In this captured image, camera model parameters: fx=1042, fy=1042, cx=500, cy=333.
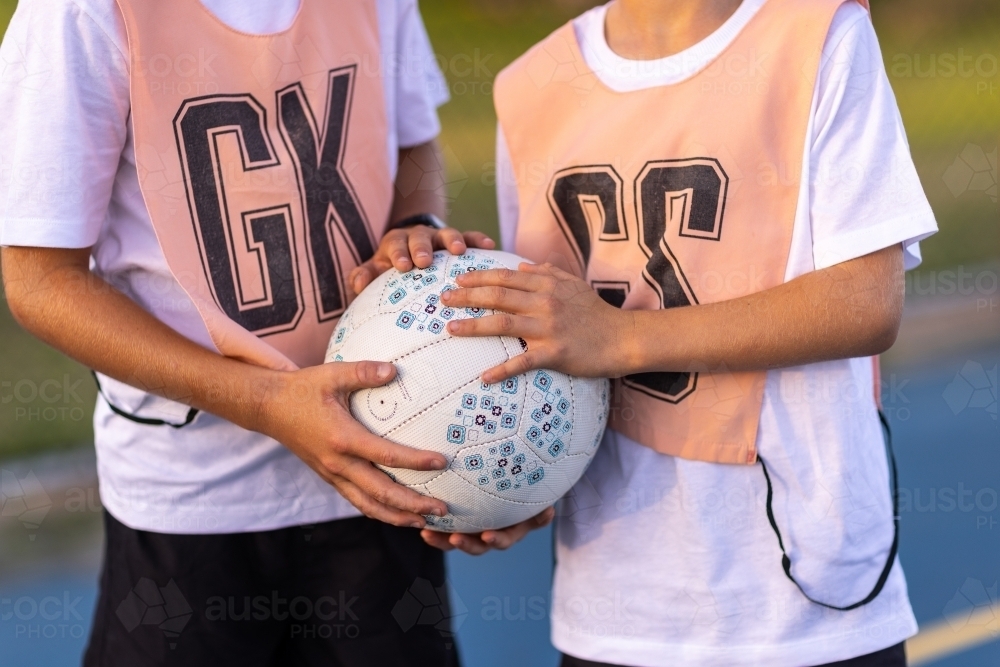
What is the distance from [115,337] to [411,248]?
1.80 feet

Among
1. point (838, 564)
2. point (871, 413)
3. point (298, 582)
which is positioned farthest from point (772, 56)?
point (298, 582)

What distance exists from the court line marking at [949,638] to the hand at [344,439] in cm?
233

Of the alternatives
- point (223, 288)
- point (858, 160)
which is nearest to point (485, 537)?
point (223, 288)

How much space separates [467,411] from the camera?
174 cm

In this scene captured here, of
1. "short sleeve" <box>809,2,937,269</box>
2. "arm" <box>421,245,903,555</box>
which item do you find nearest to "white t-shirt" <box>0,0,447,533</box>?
"arm" <box>421,245,903,555</box>

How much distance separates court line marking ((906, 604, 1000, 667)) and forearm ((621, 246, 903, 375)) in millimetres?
2097

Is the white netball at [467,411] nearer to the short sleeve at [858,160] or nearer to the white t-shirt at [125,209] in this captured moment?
the white t-shirt at [125,209]

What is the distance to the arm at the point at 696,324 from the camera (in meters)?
1.73

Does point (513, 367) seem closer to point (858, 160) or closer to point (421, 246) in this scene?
point (421, 246)

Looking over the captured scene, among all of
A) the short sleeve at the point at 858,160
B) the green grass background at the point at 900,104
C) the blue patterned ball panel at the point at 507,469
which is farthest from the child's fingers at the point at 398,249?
the green grass background at the point at 900,104

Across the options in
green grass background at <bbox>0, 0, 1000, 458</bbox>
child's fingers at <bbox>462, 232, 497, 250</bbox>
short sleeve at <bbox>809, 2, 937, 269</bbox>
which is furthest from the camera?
green grass background at <bbox>0, 0, 1000, 458</bbox>

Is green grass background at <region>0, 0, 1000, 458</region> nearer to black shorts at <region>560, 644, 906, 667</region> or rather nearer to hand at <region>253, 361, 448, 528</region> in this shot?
hand at <region>253, 361, 448, 528</region>

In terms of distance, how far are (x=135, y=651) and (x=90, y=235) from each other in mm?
806

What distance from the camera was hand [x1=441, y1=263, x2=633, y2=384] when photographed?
1759 mm
